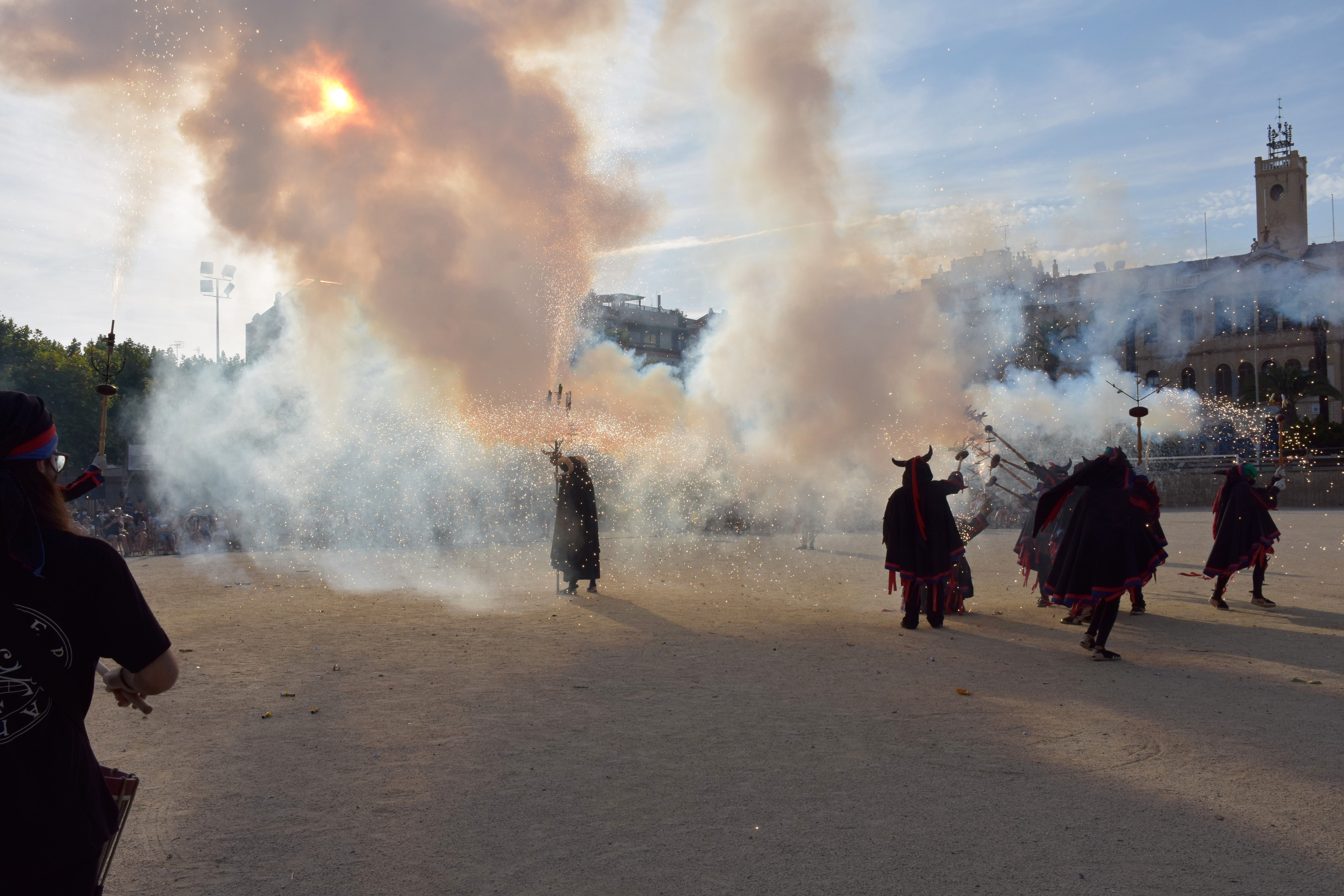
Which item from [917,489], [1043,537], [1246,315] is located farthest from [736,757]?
[1246,315]

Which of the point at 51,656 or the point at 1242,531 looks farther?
the point at 1242,531

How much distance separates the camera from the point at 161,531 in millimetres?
24781

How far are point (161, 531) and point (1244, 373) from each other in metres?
68.6

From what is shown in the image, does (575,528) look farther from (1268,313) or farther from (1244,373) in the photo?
(1268,313)

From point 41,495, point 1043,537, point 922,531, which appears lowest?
point 1043,537

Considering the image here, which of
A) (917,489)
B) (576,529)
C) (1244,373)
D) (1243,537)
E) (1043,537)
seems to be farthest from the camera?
(1244,373)

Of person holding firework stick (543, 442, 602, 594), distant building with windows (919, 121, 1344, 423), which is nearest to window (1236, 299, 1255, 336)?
distant building with windows (919, 121, 1344, 423)

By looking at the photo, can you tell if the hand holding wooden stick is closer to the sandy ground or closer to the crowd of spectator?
the sandy ground

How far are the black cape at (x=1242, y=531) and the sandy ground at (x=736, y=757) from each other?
87 cm

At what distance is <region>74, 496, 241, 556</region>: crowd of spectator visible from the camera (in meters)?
23.9

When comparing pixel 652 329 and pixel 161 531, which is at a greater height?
pixel 652 329

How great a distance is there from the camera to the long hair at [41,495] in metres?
2.37

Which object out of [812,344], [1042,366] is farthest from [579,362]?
[1042,366]

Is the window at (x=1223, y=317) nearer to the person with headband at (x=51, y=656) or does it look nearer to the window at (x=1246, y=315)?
the window at (x=1246, y=315)
